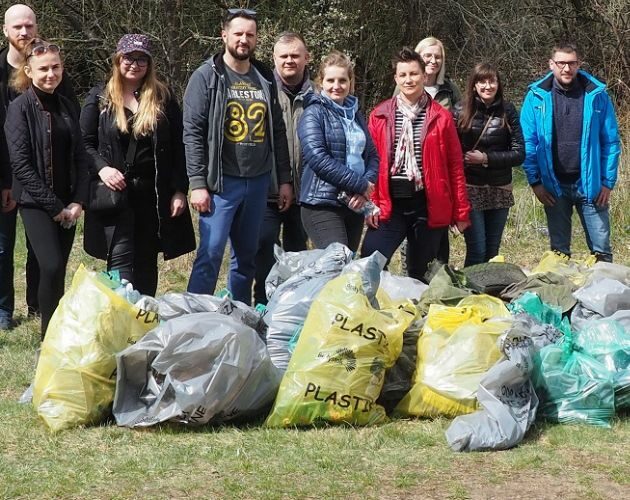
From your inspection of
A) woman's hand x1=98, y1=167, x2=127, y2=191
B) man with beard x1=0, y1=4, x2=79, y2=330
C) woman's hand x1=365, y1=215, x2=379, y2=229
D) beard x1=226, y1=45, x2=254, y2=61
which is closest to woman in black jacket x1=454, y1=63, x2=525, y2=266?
woman's hand x1=365, y1=215, x2=379, y2=229

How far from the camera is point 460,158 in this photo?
6109mm

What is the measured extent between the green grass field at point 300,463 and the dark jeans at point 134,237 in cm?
126

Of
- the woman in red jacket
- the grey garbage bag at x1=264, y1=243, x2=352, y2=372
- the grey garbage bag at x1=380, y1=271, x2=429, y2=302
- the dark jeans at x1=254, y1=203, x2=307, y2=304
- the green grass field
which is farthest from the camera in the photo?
the dark jeans at x1=254, y1=203, x2=307, y2=304

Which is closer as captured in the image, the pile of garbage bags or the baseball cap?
the pile of garbage bags

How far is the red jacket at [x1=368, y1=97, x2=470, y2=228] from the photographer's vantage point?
19.5 ft

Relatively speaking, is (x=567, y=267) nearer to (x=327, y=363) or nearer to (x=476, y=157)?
(x=476, y=157)

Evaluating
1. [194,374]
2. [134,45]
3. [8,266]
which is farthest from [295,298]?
[8,266]

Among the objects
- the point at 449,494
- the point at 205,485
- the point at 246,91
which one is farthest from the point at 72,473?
the point at 246,91

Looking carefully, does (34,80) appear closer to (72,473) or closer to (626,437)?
(72,473)

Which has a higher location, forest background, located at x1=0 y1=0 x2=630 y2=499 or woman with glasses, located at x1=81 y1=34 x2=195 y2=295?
woman with glasses, located at x1=81 y1=34 x2=195 y2=295

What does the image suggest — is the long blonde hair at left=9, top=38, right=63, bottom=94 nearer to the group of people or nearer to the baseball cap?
the group of people

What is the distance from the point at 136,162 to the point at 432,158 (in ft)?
5.61

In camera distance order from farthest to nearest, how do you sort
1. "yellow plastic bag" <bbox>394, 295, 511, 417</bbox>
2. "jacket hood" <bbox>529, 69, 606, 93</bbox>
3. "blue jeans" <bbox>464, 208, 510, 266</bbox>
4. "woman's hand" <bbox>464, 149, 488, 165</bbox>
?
"jacket hood" <bbox>529, 69, 606, 93</bbox>
"blue jeans" <bbox>464, 208, 510, 266</bbox>
"woman's hand" <bbox>464, 149, 488, 165</bbox>
"yellow plastic bag" <bbox>394, 295, 511, 417</bbox>

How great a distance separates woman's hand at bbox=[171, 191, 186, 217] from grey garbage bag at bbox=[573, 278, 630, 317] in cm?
225
